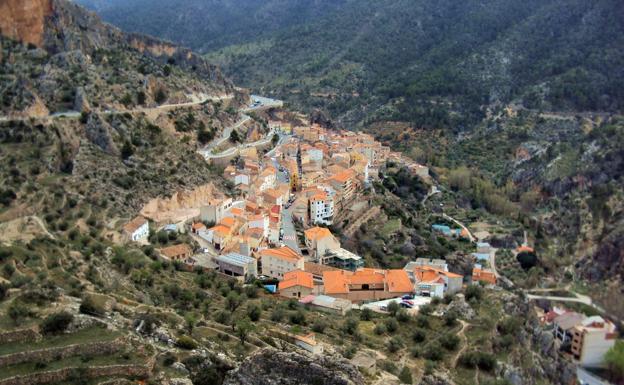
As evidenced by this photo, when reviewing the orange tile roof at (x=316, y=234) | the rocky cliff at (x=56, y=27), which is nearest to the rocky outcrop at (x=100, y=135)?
the rocky cliff at (x=56, y=27)

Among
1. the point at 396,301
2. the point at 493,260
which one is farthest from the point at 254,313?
the point at 493,260

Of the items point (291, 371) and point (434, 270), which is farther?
point (434, 270)

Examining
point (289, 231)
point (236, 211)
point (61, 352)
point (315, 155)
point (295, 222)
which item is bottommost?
point (61, 352)

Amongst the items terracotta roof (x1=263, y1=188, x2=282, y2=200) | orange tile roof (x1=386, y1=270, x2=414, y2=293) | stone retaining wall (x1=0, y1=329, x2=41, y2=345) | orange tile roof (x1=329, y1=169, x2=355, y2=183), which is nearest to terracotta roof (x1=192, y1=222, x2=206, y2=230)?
terracotta roof (x1=263, y1=188, x2=282, y2=200)

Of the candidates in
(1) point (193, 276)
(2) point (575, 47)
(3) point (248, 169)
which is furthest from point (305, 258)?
(2) point (575, 47)

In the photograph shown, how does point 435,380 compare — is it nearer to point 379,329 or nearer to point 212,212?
point 379,329

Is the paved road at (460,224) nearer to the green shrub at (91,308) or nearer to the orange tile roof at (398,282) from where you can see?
the orange tile roof at (398,282)
